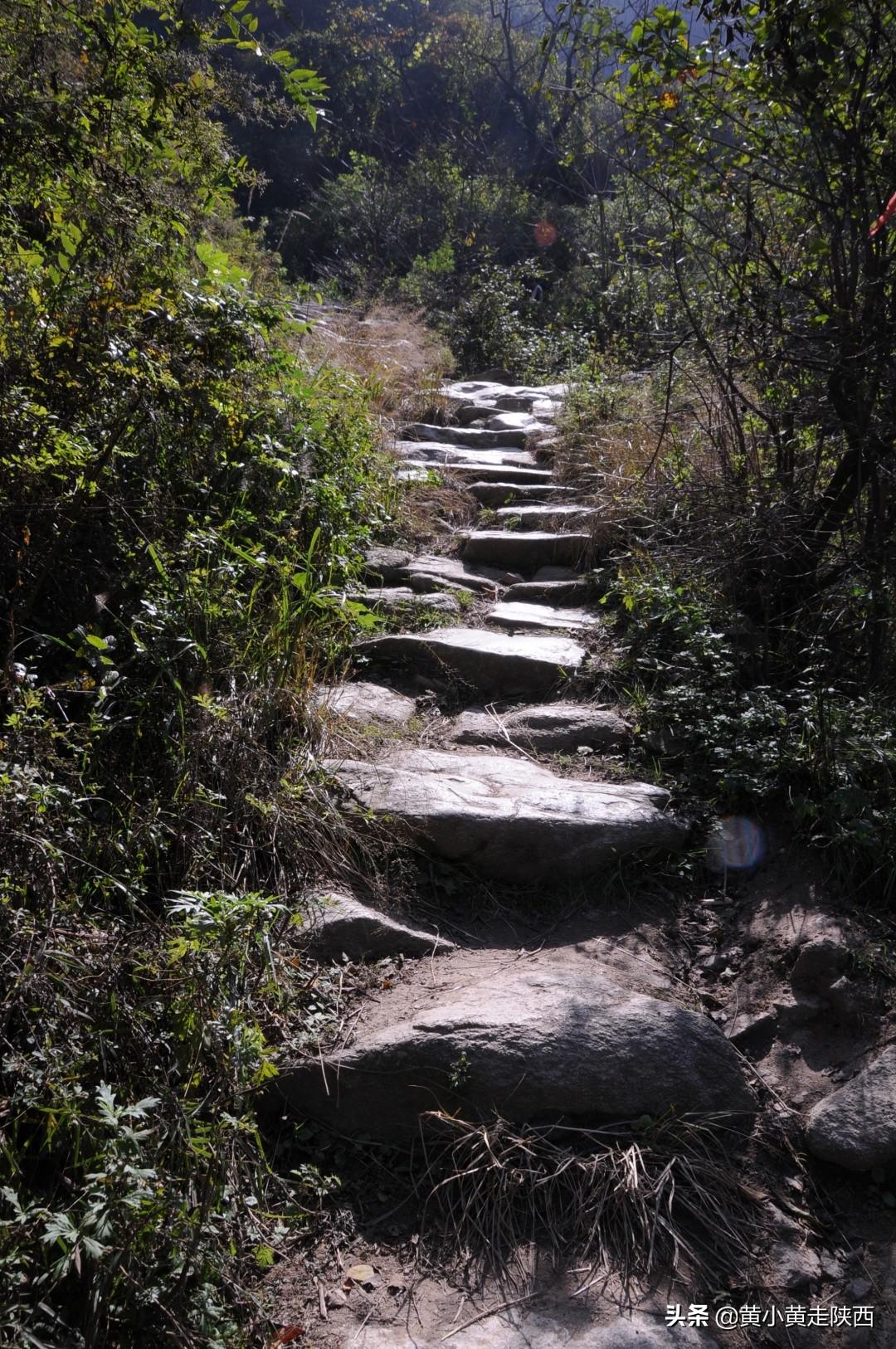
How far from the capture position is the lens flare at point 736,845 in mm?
3094

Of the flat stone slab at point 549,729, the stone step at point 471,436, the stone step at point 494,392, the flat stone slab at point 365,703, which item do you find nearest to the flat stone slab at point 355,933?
the flat stone slab at point 365,703

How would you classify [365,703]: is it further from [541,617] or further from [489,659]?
[541,617]

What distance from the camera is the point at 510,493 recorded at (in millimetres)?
6023

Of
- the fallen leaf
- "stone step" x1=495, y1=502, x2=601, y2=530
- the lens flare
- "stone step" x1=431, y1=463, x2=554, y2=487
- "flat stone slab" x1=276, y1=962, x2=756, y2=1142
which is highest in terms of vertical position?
"stone step" x1=431, y1=463, x2=554, y2=487

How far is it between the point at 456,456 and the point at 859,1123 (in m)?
5.25

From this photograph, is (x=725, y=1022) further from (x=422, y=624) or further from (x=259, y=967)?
(x=422, y=624)

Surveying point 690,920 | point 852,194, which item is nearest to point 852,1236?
point 690,920

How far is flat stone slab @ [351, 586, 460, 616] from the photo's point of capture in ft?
14.6

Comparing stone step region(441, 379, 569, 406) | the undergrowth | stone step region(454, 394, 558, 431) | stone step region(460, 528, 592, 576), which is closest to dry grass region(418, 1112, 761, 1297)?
the undergrowth

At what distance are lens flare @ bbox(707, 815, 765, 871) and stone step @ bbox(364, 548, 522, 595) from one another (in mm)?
2116

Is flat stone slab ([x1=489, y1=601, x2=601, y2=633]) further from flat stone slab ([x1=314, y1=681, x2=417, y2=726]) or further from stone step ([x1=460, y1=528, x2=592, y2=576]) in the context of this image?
flat stone slab ([x1=314, y1=681, x2=417, y2=726])

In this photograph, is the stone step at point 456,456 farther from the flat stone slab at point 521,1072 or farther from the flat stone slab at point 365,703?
the flat stone slab at point 521,1072

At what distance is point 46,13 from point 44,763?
282 cm

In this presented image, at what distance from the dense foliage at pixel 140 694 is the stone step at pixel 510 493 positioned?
1825 millimetres
